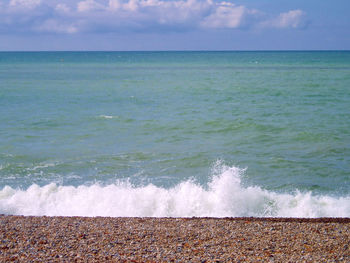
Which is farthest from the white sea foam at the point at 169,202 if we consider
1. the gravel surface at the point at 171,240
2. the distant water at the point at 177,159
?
the gravel surface at the point at 171,240

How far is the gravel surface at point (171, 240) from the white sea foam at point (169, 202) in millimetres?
1844

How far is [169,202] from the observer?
1161 centimetres

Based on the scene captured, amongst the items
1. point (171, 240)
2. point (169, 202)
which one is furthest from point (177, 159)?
point (171, 240)

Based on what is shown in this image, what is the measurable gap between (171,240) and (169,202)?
3911 millimetres

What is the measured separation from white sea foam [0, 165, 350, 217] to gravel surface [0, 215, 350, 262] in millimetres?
1844

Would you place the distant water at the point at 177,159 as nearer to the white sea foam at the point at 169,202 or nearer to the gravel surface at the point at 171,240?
the white sea foam at the point at 169,202

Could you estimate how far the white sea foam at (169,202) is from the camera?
11219 mm

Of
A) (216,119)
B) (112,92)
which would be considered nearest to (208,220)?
(216,119)

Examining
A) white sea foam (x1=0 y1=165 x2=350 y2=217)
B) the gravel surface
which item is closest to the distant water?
white sea foam (x1=0 y1=165 x2=350 y2=217)

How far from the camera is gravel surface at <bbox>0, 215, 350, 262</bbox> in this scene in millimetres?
6836

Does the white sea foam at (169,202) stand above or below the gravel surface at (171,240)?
below

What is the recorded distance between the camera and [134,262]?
658cm

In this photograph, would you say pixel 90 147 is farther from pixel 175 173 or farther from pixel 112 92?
pixel 112 92

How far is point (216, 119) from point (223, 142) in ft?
17.1
